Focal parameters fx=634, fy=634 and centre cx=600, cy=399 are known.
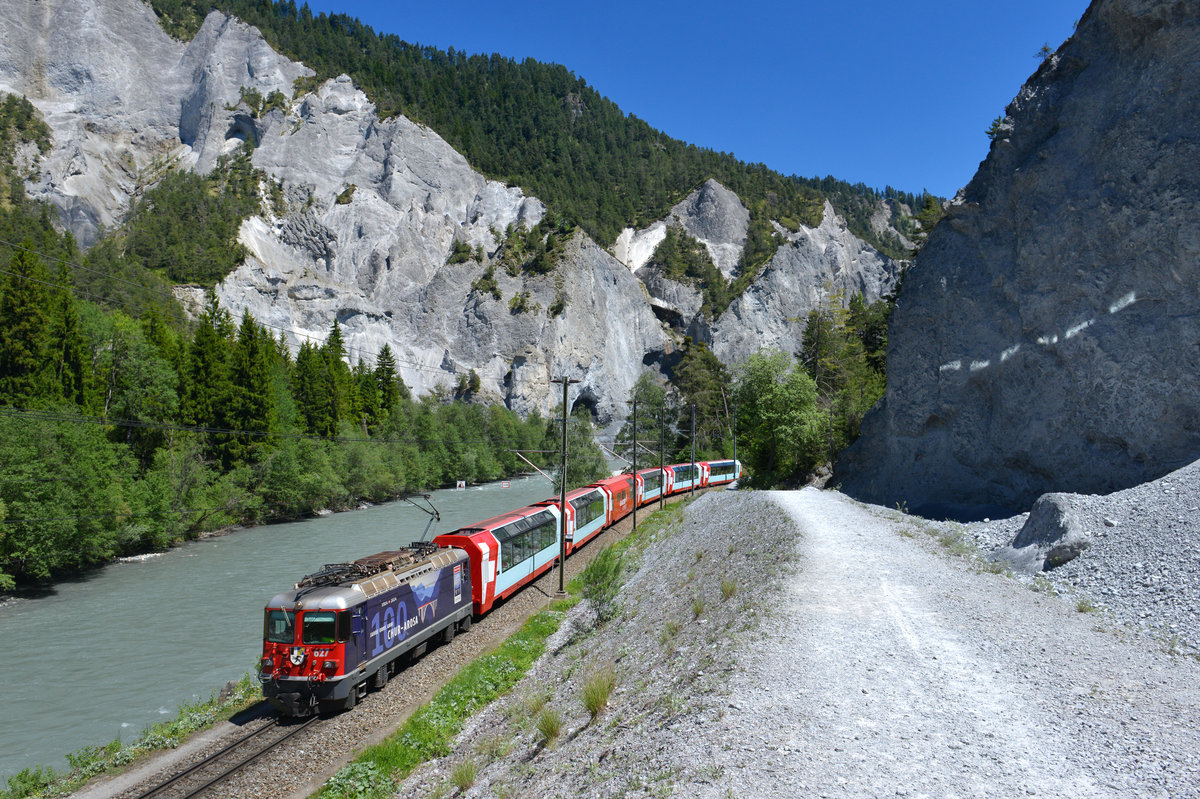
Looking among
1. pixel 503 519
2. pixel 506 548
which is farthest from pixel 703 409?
pixel 506 548

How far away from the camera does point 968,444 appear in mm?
23672

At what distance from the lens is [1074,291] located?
1950cm

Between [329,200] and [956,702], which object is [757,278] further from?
[956,702]

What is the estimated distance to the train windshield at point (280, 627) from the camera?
13.8 metres

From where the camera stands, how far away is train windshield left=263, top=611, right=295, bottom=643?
45.2ft

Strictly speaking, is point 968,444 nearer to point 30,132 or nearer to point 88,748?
point 88,748

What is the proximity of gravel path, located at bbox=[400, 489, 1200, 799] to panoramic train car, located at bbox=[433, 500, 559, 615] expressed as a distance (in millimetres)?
5091

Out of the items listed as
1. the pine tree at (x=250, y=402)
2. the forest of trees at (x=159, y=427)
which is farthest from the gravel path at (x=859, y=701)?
the pine tree at (x=250, y=402)

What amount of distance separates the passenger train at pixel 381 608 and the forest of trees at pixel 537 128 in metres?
104

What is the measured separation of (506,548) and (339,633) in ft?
29.8

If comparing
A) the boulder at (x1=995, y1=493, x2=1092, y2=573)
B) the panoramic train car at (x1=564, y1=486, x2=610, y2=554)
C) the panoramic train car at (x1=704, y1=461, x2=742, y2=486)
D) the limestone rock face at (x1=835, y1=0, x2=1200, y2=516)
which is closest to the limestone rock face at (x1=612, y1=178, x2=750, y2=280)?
the panoramic train car at (x1=704, y1=461, x2=742, y2=486)

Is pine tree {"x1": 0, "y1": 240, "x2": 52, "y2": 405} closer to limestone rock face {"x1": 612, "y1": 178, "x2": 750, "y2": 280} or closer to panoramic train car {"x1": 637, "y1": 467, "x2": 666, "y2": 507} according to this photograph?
panoramic train car {"x1": 637, "y1": 467, "x2": 666, "y2": 507}

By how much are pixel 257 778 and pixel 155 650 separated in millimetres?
12019

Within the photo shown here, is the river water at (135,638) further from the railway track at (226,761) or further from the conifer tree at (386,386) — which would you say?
the conifer tree at (386,386)
